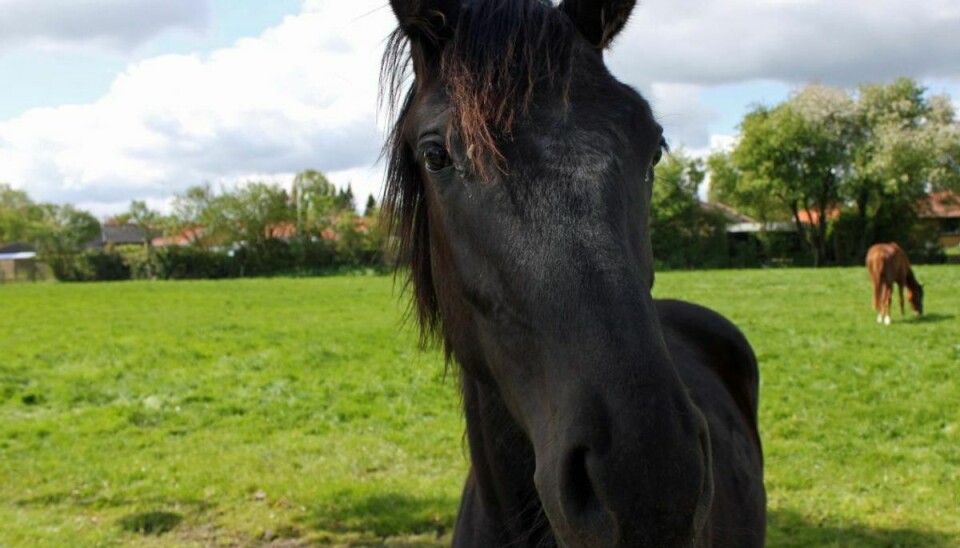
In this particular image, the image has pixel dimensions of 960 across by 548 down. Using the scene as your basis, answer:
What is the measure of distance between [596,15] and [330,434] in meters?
7.83

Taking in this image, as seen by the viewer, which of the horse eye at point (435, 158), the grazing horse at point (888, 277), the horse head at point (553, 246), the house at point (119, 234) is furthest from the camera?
the house at point (119, 234)

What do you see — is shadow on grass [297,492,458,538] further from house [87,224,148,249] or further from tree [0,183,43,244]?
house [87,224,148,249]

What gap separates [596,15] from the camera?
234 centimetres

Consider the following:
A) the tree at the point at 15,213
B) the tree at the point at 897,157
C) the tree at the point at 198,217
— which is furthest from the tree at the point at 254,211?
the tree at the point at 897,157

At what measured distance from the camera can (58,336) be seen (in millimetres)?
16859

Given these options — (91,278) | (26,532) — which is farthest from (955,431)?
(91,278)

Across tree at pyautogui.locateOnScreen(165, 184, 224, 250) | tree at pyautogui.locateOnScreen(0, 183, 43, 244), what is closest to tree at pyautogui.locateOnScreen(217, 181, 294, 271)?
tree at pyautogui.locateOnScreen(165, 184, 224, 250)

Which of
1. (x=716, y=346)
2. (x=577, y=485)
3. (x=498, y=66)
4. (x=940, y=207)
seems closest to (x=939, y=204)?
(x=940, y=207)

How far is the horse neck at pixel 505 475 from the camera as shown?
7.56ft

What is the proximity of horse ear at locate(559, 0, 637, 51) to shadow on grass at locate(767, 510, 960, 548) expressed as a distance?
4.75 metres

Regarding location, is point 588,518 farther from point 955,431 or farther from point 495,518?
point 955,431

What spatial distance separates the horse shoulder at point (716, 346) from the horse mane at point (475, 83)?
238 centimetres

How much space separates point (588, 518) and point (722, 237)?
4998 cm

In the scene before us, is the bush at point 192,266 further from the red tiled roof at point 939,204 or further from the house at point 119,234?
the house at point 119,234
